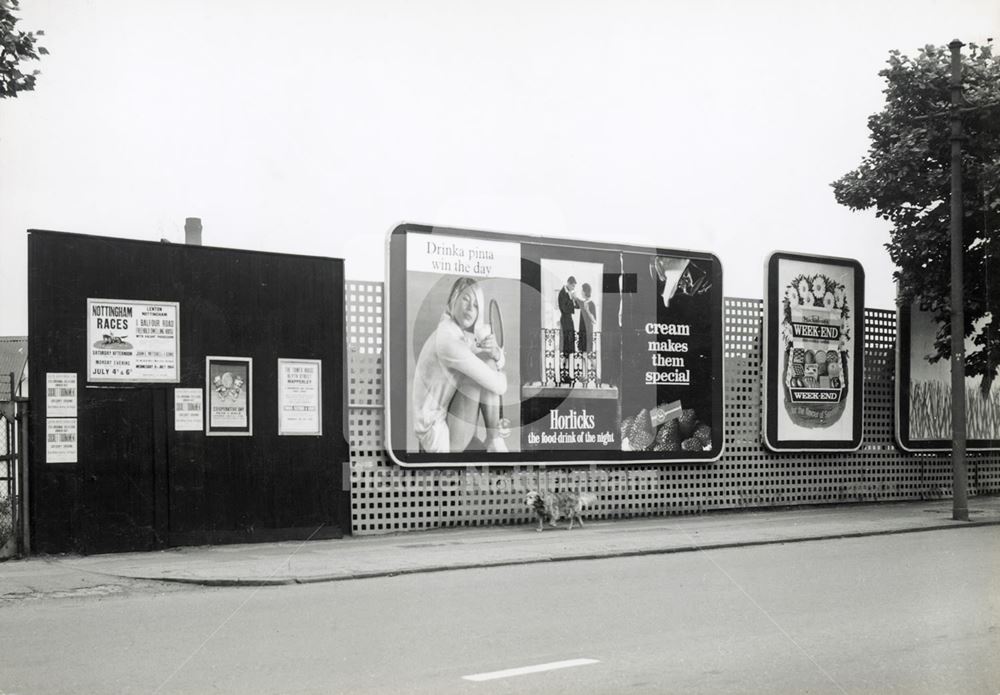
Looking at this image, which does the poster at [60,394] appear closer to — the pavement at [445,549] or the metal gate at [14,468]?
the metal gate at [14,468]

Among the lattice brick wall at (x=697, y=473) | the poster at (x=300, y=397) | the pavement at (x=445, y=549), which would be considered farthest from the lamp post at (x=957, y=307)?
the poster at (x=300, y=397)

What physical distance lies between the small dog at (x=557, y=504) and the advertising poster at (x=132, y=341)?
585 cm

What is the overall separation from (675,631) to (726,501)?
40.2ft

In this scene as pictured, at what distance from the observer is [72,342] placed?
46.8 feet

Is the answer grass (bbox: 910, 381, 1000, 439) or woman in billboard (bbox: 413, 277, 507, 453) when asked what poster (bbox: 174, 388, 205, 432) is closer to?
woman in billboard (bbox: 413, 277, 507, 453)

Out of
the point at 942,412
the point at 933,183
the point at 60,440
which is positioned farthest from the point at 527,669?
the point at 942,412

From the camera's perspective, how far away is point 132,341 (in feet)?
48.3

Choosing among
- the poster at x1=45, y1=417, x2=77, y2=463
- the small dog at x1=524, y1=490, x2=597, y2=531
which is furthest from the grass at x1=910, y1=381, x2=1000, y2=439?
the poster at x1=45, y1=417, x2=77, y2=463

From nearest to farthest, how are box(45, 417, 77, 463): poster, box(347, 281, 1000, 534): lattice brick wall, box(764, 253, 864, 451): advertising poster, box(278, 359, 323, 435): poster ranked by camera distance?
box(45, 417, 77, 463): poster → box(278, 359, 323, 435): poster → box(347, 281, 1000, 534): lattice brick wall → box(764, 253, 864, 451): advertising poster

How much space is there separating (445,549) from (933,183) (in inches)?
482

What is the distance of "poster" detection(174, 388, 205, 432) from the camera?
49.4ft

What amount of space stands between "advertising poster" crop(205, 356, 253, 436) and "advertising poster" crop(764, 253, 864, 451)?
1002 cm

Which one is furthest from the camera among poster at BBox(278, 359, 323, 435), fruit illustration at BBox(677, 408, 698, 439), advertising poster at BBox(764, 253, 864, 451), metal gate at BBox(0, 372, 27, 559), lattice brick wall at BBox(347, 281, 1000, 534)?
advertising poster at BBox(764, 253, 864, 451)

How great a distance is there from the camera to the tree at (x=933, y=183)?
67.6ft
